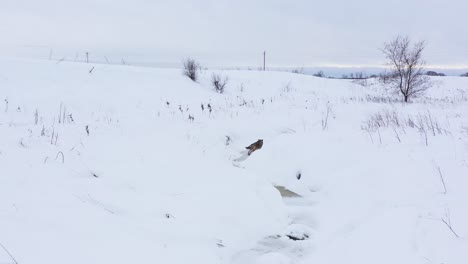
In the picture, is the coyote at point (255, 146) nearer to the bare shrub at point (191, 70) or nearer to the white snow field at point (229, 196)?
the white snow field at point (229, 196)

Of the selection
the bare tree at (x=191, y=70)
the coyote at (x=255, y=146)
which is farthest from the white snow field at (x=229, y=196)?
the bare tree at (x=191, y=70)

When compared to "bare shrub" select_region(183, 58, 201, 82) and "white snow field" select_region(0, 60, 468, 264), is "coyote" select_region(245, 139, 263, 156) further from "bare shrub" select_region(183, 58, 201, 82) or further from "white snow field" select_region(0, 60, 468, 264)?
"bare shrub" select_region(183, 58, 201, 82)

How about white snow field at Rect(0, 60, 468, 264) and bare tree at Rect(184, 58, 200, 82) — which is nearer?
white snow field at Rect(0, 60, 468, 264)

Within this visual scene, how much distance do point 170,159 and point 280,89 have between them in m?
19.8

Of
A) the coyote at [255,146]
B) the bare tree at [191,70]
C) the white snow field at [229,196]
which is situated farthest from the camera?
the bare tree at [191,70]

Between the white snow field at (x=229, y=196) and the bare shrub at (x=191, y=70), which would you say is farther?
the bare shrub at (x=191, y=70)

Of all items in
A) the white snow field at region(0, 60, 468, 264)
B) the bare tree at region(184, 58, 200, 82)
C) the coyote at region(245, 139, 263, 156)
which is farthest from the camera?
the bare tree at region(184, 58, 200, 82)

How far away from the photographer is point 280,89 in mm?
24578

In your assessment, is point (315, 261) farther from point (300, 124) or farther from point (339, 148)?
point (300, 124)

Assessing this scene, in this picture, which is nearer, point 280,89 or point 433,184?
point 433,184

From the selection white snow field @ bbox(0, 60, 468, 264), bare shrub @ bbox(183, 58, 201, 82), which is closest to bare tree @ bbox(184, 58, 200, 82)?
bare shrub @ bbox(183, 58, 201, 82)

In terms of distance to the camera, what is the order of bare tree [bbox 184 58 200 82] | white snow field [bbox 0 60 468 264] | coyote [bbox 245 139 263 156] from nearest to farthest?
1. white snow field [bbox 0 60 468 264]
2. coyote [bbox 245 139 263 156]
3. bare tree [bbox 184 58 200 82]

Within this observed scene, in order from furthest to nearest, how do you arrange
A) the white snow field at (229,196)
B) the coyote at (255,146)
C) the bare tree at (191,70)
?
1. the bare tree at (191,70)
2. the coyote at (255,146)
3. the white snow field at (229,196)

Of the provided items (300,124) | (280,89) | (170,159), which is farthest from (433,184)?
(280,89)
